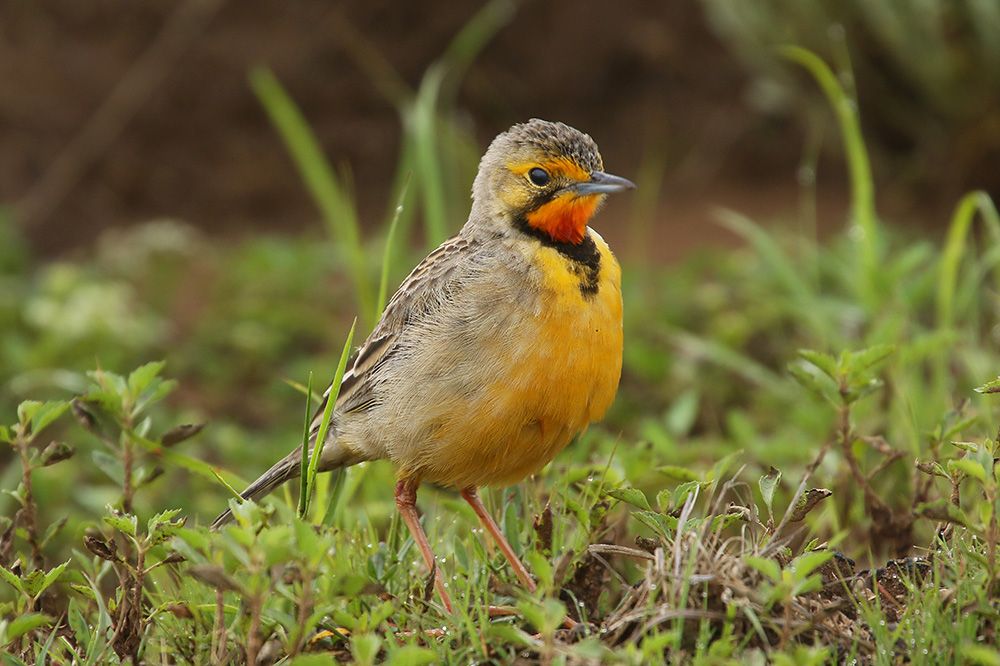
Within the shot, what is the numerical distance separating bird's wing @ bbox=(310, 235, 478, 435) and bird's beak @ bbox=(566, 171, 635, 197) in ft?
1.40

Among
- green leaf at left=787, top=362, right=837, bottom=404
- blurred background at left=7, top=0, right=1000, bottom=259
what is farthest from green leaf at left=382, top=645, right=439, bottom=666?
blurred background at left=7, top=0, right=1000, bottom=259

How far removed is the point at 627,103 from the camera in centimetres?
978

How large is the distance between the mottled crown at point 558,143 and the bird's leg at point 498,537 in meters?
1.23

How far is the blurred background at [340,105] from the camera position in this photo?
29.1ft

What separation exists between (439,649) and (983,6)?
5500mm

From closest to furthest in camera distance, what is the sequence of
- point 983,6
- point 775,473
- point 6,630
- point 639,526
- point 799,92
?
point 6,630 < point 775,473 < point 639,526 < point 983,6 < point 799,92

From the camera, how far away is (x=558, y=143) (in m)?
3.68

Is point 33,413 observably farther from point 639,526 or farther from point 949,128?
point 949,128

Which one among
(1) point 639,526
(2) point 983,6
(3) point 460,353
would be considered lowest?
(1) point 639,526

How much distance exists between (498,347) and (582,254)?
1.67ft

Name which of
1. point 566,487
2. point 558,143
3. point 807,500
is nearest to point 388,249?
point 558,143

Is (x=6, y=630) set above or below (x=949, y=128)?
below

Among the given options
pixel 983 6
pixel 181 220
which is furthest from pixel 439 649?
pixel 181 220

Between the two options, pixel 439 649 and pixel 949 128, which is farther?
pixel 949 128
